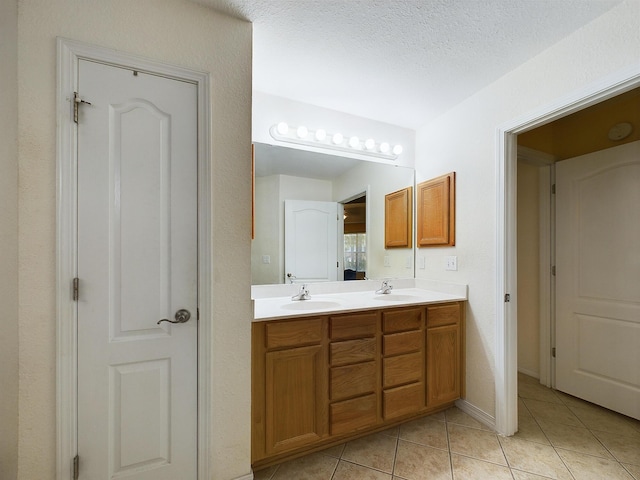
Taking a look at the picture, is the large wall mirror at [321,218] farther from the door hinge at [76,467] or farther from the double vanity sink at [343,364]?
the door hinge at [76,467]

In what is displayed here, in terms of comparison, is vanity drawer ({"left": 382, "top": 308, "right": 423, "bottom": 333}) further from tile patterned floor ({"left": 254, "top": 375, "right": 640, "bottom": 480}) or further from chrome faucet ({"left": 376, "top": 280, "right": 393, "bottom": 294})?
tile patterned floor ({"left": 254, "top": 375, "right": 640, "bottom": 480})

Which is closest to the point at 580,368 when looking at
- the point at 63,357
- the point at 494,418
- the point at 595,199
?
the point at 494,418

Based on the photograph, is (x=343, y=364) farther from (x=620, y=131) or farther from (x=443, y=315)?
(x=620, y=131)

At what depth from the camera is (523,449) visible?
178cm

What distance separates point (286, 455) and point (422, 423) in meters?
1.00

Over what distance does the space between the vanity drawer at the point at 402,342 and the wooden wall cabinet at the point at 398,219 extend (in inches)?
34.9

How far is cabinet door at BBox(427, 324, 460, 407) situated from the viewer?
207 cm

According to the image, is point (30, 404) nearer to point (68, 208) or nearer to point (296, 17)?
point (68, 208)

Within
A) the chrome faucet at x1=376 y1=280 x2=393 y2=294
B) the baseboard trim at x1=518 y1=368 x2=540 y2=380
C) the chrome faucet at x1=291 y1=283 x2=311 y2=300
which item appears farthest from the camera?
the baseboard trim at x1=518 y1=368 x2=540 y2=380

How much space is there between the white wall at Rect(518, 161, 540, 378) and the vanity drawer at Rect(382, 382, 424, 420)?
153 cm

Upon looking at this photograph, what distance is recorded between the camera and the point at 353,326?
70.2 inches

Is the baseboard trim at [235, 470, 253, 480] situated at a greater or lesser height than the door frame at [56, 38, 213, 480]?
lesser

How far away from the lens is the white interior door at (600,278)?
6.85 ft

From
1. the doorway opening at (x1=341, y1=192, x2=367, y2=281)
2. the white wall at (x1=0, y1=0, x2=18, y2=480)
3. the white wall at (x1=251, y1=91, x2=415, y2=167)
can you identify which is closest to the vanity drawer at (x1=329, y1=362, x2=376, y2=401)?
the doorway opening at (x1=341, y1=192, x2=367, y2=281)
